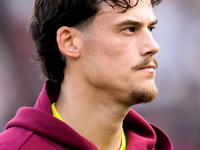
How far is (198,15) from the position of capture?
6617mm

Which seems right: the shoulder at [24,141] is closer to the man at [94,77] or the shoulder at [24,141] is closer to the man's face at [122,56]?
the man at [94,77]

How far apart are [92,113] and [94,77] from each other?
7.4 inches

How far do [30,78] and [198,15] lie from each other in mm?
2774

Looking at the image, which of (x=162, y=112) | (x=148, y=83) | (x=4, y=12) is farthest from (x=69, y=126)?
(x=4, y=12)

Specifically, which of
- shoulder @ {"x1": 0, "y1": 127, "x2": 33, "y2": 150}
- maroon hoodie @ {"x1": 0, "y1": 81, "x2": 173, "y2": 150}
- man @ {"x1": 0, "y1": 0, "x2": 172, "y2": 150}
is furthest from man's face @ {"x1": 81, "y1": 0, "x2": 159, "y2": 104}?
shoulder @ {"x1": 0, "y1": 127, "x2": 33, "y2": 150}

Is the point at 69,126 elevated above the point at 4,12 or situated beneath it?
elevated above

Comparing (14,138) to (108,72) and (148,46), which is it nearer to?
(108,72)

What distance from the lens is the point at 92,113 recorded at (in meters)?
2.21

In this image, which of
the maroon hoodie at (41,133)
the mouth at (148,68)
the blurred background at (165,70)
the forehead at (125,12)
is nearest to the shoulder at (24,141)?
the maroon hoodie at (41,133)

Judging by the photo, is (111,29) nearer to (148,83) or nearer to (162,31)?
(148,83)

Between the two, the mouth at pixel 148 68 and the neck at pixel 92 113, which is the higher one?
the mouth at pixel 148 68

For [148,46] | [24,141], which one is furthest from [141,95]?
[24,141]

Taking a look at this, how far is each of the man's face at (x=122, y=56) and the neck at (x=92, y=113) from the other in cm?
5

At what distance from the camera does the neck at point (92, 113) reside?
2.19 metres
